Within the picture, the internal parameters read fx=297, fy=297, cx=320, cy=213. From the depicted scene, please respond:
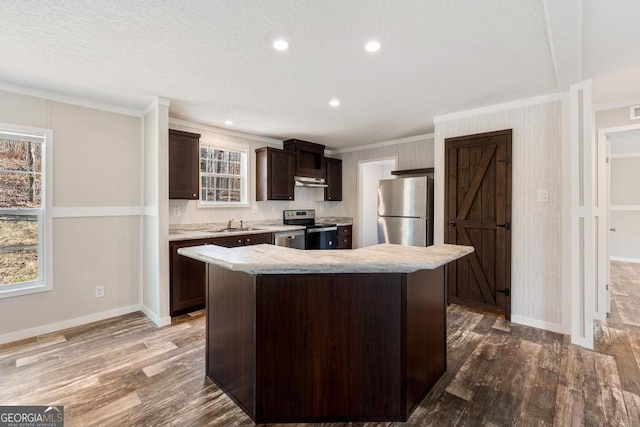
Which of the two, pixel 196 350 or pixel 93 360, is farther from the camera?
pixel 196 350

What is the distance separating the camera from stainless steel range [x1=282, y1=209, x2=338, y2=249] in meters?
5.19

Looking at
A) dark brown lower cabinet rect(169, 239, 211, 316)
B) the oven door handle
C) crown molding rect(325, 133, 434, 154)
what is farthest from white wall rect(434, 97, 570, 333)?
dark brown lower cabinet rect(169, 239, 211, 316)

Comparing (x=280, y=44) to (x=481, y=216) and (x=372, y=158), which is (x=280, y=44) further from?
(x=372, y=158)

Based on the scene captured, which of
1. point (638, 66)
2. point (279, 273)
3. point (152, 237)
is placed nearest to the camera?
point (279, 273)

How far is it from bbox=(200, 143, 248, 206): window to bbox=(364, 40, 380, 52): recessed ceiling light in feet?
9.99

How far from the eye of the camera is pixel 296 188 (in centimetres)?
578

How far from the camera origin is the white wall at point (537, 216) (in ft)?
10.0

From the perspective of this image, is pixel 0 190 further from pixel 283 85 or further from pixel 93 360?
pixel 283 85

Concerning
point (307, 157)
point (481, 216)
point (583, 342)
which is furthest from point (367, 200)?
point (583, 342)

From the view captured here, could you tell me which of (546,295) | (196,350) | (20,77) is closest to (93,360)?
(196,350)

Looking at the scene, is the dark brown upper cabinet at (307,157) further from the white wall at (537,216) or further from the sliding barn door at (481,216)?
the white wall at (537,216)

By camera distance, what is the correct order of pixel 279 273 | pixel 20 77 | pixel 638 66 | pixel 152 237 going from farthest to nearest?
pixel 152 237 < pixel 20 77 < pixel 638 66 < pixel 279 273

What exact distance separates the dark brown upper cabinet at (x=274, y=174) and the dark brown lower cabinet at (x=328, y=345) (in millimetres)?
3221

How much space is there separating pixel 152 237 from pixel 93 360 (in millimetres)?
1321
